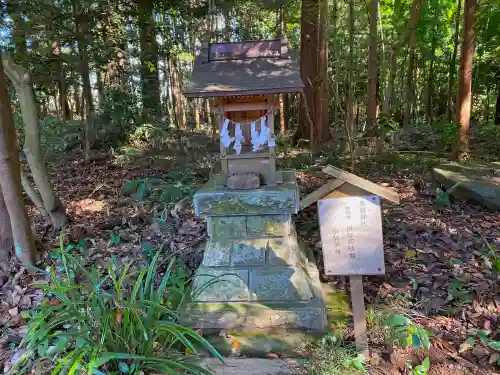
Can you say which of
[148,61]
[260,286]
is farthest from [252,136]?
[148,61]

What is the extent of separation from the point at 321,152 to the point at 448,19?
11198mm

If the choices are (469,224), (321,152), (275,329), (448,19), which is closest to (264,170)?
(275,329)

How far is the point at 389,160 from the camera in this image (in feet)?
27.3

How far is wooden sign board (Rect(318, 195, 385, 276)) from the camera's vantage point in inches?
112

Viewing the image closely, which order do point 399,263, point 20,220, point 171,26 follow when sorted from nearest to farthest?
point 20,220 < point 399,263 < point 171,26

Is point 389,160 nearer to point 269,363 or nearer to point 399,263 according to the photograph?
point 399,263

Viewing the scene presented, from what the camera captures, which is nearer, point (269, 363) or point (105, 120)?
point (269, 363)

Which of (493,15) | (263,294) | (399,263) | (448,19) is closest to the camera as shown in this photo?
(263,294)

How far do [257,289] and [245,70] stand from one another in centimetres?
217

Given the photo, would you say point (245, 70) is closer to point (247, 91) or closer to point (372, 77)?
point (247, 91)

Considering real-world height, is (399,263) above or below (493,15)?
below

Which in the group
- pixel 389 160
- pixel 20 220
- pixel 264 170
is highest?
pixel 264 170

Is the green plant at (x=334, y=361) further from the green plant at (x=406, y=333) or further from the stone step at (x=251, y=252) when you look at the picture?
the stone step at (x=251, y=252)

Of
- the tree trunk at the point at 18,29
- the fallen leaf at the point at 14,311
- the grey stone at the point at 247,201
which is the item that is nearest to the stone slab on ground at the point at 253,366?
the grey stone at the point at 247,201
